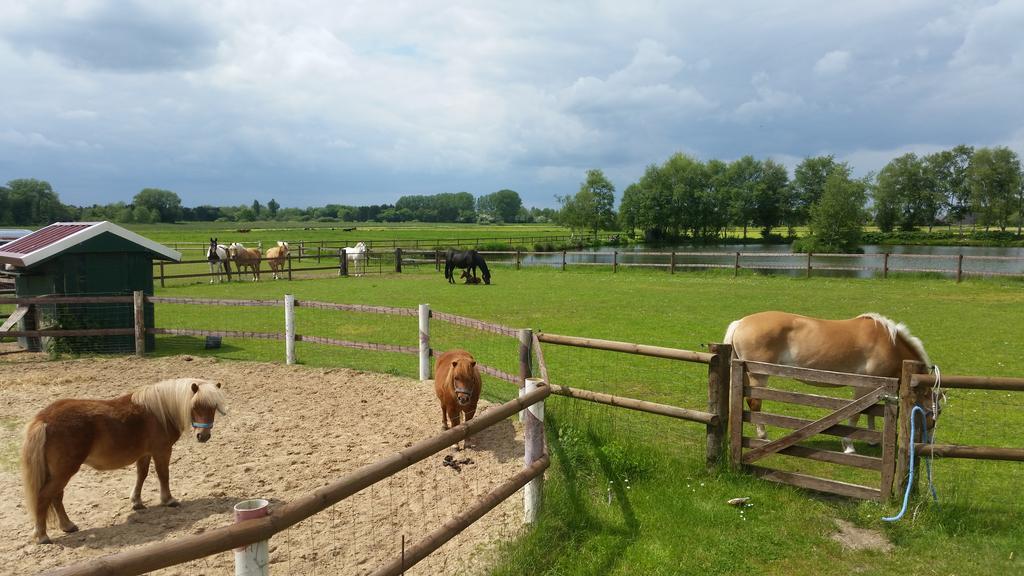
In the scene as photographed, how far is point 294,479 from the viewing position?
5.43 meters

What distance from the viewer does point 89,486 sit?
5.34 meters

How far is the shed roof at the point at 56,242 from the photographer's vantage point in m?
10.2

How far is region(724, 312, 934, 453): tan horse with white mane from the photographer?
6.25m

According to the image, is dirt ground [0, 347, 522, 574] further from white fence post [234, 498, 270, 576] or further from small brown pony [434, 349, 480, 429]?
white fence post [234, 498, 270, 576]

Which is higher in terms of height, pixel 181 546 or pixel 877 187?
pixel 877 187

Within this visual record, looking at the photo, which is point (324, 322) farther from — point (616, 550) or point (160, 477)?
point (616, 550)

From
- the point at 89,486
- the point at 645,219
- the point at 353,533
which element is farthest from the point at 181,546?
the point at 645,219

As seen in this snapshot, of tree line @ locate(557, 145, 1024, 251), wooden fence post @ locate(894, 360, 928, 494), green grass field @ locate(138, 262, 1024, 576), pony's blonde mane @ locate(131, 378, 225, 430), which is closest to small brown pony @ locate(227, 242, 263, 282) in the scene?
green grass field @ locate(138, 262, 1024, 576)

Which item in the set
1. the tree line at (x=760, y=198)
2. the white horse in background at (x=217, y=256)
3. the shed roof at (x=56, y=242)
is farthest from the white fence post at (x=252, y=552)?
the tree line at (x=760, y=198)

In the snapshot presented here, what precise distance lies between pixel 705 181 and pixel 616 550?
78530 mm

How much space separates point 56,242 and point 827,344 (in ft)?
39.6

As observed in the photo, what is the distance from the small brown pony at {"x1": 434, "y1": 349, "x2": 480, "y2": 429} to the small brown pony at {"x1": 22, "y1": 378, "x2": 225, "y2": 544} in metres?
1.99

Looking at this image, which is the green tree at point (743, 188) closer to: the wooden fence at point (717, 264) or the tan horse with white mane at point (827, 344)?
the wooden fence at point (717, 264)

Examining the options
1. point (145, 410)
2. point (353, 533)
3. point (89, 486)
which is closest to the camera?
point (353, 533)
